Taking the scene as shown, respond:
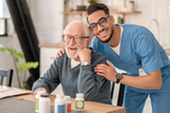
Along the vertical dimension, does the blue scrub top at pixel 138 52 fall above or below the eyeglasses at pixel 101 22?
below

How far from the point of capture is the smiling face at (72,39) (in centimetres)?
225

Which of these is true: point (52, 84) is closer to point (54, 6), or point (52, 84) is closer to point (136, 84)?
point (136, 84)

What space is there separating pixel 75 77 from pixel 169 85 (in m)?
0.71

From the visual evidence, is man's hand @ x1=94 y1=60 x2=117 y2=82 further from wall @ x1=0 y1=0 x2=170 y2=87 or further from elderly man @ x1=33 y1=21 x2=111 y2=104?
wall @ x1=0 y1=0 x2=170 y2=87

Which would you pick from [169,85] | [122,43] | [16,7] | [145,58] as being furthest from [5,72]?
[16,7]

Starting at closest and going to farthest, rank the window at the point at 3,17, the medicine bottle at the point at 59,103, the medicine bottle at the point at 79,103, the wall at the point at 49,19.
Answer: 1. the medicine bottle at the point at 59,103
2. the medicine bottle at the point at 79,103
3. the wall at the point at 49,19
4. the window at the point at 3,17

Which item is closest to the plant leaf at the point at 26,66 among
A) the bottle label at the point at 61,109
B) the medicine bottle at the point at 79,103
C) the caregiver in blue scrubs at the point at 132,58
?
the caregiver in blue scrubs at the point at 132,58

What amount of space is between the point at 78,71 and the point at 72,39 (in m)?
0.23

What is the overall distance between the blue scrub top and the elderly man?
0.21m

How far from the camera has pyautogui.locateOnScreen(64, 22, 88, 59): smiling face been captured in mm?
2250

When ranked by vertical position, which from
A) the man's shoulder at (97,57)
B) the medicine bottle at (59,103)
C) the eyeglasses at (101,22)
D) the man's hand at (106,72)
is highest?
→ the eyeglasses at (101,22)

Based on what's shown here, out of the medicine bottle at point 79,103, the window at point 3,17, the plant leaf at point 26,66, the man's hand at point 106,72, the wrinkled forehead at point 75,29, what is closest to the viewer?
the medicine bottle at point 79,103

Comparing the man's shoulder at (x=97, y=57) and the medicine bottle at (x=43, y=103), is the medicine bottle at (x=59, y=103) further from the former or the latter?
the man's shoulder at (x=97, y=57)

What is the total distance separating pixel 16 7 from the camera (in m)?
5.04
